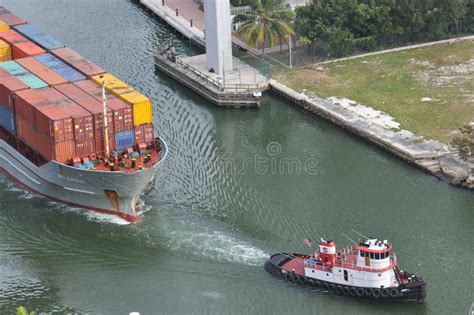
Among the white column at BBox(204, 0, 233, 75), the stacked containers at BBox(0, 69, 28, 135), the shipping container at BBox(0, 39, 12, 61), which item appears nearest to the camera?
the stacked containers at BBox(0, 69, 28, 135)

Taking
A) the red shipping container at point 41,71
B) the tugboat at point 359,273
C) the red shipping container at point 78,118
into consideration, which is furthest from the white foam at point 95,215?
→ the tugboat at point 359,273

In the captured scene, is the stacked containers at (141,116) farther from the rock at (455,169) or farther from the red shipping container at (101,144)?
the rock at (455,169)

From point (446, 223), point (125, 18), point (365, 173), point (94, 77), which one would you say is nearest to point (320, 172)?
point (365, 173)

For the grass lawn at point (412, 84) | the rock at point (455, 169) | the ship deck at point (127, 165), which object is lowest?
the rock at point (455, 169)

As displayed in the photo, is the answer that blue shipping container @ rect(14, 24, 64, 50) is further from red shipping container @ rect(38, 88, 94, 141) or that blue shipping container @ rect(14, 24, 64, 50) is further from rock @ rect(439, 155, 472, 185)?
rock @ rect(439, 155, 472, 185)

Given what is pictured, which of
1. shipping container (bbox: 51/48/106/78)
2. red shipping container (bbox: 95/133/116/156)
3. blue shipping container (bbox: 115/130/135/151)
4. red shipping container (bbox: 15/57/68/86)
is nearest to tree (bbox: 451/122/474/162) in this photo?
blue shipping container (bbox: 115/130/135/151)

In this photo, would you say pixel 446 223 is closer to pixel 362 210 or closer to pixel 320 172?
pixel 362 210
